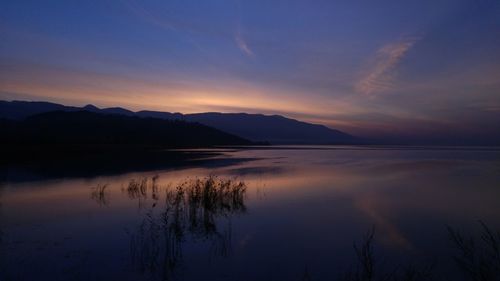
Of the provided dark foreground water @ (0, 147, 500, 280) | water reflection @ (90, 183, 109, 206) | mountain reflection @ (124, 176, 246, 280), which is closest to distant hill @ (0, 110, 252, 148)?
water reflection @ (90, 183, 109, 206)

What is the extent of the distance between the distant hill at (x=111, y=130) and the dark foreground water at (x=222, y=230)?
50.2 m

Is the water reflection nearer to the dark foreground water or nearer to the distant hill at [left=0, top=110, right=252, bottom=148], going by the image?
the dark foreground water

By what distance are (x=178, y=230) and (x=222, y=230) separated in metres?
1.28

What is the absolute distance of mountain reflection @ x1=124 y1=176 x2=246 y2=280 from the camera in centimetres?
782

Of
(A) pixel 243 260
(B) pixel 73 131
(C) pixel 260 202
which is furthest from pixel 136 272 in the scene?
(B) pixel 73 131

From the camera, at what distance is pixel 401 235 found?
35.2ft

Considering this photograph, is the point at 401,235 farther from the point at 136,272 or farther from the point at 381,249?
the point at 136,272

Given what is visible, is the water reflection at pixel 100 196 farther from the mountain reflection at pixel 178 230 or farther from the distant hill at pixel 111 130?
the distant hill at pixel 111 130

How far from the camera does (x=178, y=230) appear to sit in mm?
10211

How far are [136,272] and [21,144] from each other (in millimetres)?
49055

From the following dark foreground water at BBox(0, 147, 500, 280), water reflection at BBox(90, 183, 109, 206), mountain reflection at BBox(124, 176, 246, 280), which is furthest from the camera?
water reflection at BBox(90, 183, 109, 206)

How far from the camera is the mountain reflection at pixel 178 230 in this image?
782 cm

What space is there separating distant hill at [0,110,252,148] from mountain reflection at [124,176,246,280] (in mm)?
52409

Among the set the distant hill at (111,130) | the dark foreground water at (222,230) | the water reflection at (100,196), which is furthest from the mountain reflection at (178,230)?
the distant hill at (111,130)
